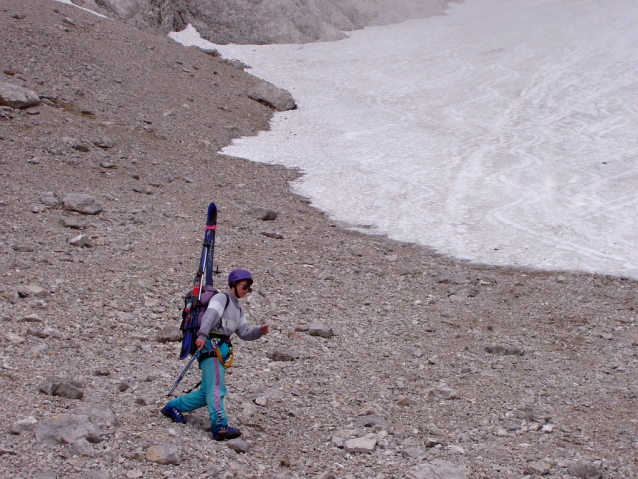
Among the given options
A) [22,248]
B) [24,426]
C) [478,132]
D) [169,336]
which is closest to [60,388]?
[24,426]

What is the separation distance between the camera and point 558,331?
33.7ft

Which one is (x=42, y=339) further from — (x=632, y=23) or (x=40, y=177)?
(x=632, y=23)

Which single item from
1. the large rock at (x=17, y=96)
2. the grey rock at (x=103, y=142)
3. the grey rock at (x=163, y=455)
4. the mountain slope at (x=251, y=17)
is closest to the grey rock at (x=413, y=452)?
the grey rock at (x=163, y=455)

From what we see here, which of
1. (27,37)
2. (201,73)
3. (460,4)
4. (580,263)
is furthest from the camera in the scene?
(460,4)

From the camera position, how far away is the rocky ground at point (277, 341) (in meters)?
6.22

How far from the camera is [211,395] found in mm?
6340

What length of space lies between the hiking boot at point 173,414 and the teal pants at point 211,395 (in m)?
0.04

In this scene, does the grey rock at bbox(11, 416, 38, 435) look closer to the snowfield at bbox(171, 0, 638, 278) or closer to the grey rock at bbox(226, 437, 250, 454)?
the grey rock at bbox(226, 437, 250, 454)

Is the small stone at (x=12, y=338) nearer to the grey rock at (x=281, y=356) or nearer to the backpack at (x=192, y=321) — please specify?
the backpack at (x=192, y=321)

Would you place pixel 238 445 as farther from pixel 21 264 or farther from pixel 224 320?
pixel 21 264

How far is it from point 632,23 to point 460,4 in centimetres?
1418

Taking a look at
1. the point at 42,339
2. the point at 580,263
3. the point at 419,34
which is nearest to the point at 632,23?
the point at 419,34

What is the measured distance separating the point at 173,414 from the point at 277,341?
289cm

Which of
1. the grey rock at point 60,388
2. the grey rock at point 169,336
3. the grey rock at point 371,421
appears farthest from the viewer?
the grey rock at point 169,336
